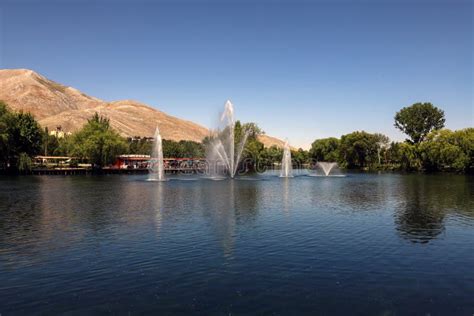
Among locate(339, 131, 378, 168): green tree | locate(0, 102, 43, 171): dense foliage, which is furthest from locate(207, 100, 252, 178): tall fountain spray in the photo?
locate(339, 131, 378, 168): green tree

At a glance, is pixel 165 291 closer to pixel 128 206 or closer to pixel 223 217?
pixel 223 217

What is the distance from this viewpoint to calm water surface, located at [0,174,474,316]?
1327cm

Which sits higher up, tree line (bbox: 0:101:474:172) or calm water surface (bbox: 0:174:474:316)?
tree line (bbox: 0:101:474:172)

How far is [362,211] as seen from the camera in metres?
34.6

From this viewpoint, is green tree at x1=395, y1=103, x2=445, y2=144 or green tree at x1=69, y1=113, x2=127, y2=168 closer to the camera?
green tree at x1=69, y1=113, x2=127, y2=168

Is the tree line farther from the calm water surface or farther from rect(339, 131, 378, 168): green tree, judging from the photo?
the calm water surface

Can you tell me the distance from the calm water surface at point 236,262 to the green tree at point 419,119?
114 meters

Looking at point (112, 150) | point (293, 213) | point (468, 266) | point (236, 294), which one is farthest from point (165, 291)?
point (112, 150)

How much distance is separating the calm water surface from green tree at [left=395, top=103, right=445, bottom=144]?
4480 inches

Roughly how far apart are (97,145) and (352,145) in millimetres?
105265

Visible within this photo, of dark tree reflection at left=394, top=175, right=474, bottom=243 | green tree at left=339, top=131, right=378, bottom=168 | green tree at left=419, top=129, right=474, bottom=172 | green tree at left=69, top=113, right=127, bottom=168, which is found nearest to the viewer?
dark tree reflection at left=394, top=175, right=474, bottom=243

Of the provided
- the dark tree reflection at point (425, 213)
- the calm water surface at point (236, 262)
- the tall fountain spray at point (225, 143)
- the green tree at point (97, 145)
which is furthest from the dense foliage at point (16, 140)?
the dark tree reflection at point (425, 213)

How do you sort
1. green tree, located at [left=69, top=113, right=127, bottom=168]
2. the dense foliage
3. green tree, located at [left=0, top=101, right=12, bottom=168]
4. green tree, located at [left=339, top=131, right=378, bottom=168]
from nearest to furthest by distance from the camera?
1. green tree, located at [left=0, top=101, right=12, bottom=168]
2. the dense foliage
3. green tree, located at [left=69, top=113, right=127, bottom=168]
4. green tree, located at [left=339, top=131, right=378, bottom=168]

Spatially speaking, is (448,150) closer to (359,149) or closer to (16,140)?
(359,149)
